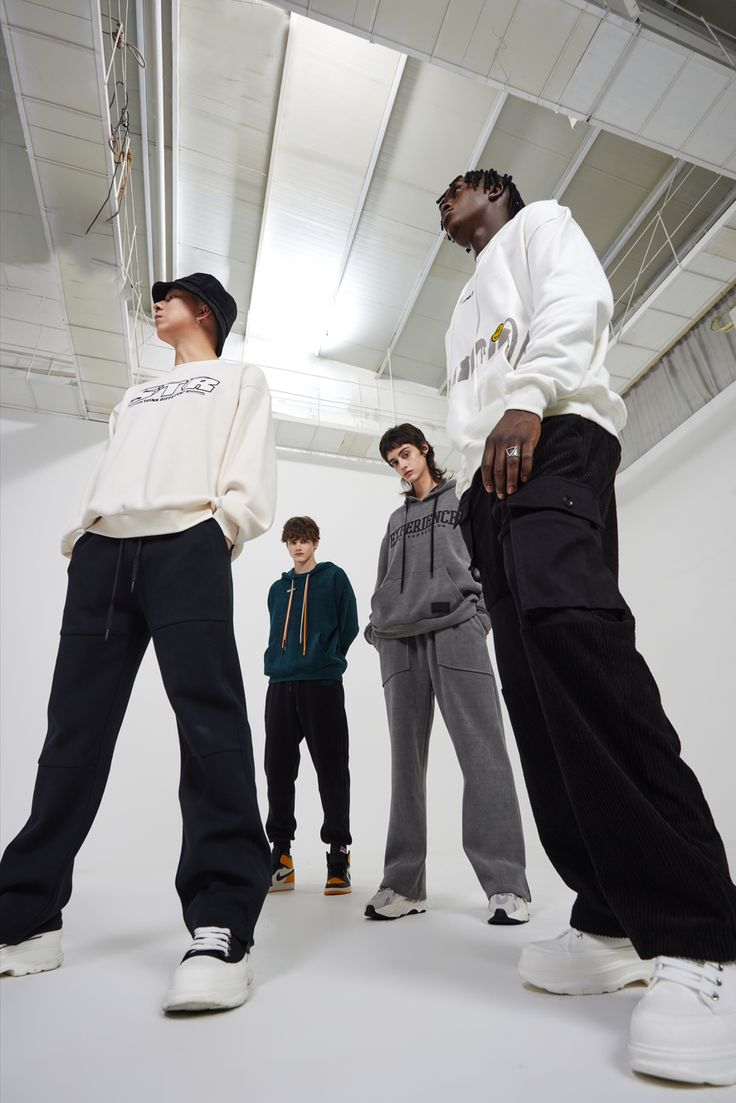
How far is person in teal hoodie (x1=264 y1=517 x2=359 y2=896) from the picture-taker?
88.6 inches

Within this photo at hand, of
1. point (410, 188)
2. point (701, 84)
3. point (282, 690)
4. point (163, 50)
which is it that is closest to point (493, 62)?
point (701, 84)

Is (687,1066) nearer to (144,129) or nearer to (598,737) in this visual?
(598,737)

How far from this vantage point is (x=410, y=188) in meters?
4.32

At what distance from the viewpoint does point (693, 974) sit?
2.15 feet

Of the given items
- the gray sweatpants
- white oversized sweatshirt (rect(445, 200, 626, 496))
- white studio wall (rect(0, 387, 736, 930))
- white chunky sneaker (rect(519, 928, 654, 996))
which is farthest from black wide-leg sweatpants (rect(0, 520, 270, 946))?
white studio wall (rect(0, 387, 736, 930))

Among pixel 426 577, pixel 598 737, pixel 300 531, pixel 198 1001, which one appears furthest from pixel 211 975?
pixel 300 531

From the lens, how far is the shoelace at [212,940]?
3.04 feet

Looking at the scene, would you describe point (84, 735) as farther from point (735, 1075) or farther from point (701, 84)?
point (701, 84)

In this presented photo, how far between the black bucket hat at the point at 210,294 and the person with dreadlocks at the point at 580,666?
0.69m

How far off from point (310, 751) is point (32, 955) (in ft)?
4.39

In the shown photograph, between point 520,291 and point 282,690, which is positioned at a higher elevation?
point 520,291

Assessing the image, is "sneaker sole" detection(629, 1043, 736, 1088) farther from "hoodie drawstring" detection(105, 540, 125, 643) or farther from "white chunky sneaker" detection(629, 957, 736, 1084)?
"hoodie drawstring" detection(105, 540, 125, 643)

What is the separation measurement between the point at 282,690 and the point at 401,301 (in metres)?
3.73

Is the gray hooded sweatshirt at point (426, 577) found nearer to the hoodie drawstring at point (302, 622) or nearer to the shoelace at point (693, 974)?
the hoodie drawstring at point (302, 622)
